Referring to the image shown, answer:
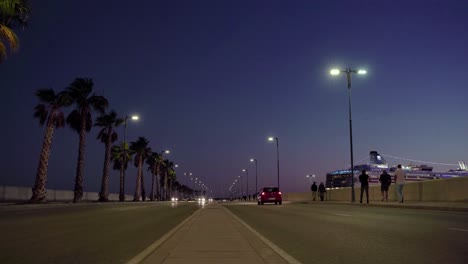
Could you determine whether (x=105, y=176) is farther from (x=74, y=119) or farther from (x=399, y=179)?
(x=399, y=179)

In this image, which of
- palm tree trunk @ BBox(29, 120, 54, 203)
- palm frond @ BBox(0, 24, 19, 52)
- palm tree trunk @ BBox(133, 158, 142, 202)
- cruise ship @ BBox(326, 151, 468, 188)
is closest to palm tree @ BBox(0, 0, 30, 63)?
palm frond @ BBox(0, 24, 19, 52)

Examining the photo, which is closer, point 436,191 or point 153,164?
point 436,191

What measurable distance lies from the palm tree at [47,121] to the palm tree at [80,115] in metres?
4.46

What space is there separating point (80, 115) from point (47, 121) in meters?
7.18

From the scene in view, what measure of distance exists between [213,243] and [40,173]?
4006 cm

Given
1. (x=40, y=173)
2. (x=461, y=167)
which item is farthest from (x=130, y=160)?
(x=461, y=167)

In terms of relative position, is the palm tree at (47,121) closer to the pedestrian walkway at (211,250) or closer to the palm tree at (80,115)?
the palm tree at (80,115)

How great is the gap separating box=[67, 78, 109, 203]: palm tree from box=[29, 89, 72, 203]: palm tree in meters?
4.46

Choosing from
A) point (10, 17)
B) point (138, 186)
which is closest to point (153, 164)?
point (138, 186)

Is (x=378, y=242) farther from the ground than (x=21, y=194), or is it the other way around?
(x=21, y=194)

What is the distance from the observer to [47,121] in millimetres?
49688

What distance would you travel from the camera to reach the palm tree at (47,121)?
47594 mm

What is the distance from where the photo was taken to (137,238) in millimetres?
13797

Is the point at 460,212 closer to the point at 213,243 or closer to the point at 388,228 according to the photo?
the point at 388,228
